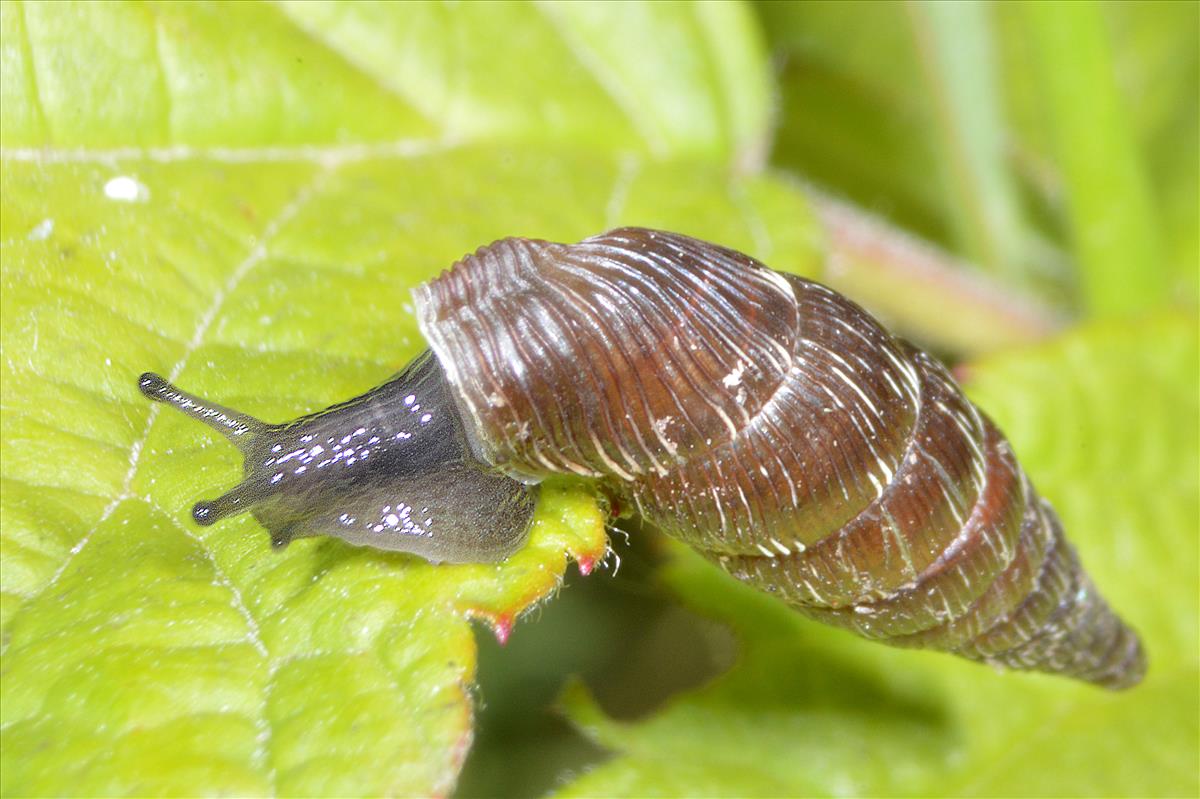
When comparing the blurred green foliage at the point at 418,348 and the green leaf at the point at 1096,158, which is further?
the green leaf at the point at 1096,158

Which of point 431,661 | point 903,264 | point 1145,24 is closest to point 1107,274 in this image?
point 903,264

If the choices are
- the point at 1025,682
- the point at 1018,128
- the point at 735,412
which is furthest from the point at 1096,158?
the point at 735,412

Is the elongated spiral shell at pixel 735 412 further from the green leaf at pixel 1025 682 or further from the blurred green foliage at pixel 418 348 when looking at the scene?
the green leaf at pixel 1025 682

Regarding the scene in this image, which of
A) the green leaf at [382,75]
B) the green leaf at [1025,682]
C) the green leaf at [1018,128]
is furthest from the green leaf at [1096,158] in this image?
the green leaf at [382,75]

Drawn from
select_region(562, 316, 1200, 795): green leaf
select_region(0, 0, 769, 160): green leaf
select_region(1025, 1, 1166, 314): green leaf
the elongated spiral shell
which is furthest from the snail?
select_region(1025, 1, 1166, 314): green leaf

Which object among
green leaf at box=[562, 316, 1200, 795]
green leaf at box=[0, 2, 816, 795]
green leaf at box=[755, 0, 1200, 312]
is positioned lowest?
green leaf at box=[562, 316, 1200, 795]

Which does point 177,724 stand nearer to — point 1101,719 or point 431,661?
point 431,661

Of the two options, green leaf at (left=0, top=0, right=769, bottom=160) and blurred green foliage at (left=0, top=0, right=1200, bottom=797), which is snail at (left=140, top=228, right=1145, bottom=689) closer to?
blurred green foliage at (left=0, top=0, right=1200, bottom=797)
